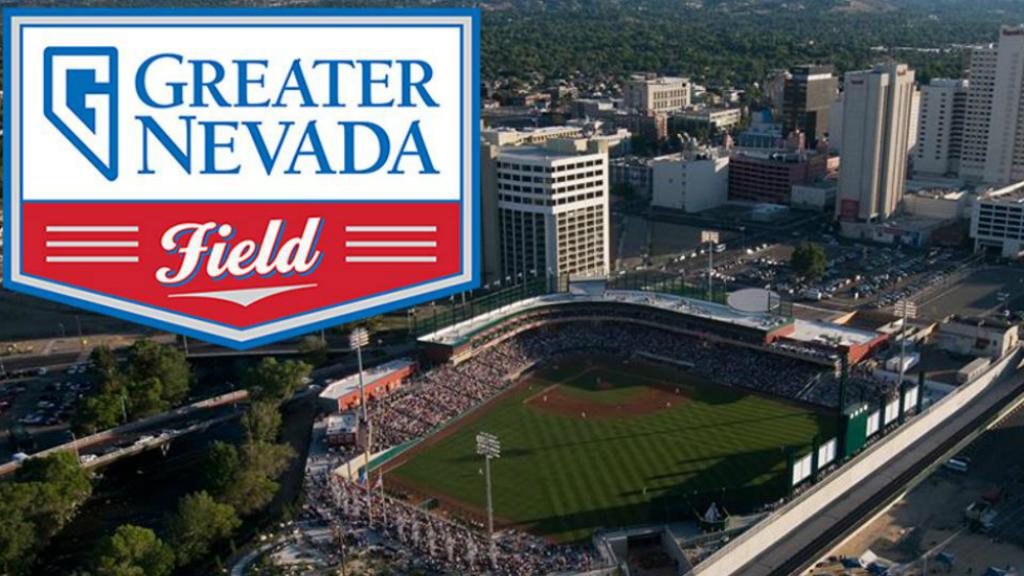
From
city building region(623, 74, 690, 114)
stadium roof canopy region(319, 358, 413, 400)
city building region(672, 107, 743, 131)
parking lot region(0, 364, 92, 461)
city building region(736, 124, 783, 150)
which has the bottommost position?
parking lot region(0, 364, 92, 461)

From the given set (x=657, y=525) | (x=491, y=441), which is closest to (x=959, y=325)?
(x=657, y=525)

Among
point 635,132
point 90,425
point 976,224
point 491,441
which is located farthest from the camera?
point 635,132

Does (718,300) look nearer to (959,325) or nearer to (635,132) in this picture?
(959,325)

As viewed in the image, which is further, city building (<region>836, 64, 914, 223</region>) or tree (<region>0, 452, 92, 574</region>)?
city building (<region>836, 64, 914, 223</region>)

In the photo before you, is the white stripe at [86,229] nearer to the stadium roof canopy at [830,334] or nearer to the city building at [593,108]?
the stadium roof canopy at [830,334]

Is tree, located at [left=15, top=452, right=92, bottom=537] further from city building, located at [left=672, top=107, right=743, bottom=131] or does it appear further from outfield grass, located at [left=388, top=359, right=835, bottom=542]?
city building, located at [left=672, top=107, right=743, bottom=131]

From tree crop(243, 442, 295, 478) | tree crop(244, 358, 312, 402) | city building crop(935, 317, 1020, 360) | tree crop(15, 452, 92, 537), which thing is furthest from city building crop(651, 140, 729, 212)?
tree crop(15, 452, 92, 537)

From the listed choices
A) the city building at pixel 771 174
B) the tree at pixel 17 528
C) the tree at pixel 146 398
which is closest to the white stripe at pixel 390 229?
the tree at pixel 17 528

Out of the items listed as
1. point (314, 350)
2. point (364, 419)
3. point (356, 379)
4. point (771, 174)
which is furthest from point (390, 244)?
point (771, 174)
